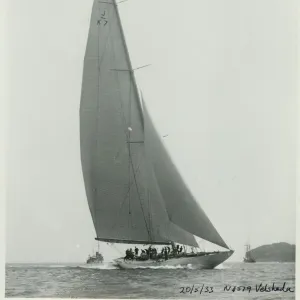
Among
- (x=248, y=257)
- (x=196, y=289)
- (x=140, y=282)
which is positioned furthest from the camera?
(x=140, y=282)

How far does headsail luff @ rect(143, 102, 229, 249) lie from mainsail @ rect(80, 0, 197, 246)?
0.29ft

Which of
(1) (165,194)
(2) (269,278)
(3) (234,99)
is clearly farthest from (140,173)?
(2) (269,278)

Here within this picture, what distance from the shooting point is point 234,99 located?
5098 millimetres

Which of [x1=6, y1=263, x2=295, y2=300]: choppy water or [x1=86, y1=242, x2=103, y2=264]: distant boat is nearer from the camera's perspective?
[x1=6, y1=263, x2=295, y2=300]: choppy water

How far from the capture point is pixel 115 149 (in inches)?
232

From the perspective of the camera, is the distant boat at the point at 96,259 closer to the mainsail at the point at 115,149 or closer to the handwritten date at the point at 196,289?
the mainsail at the point at 115,149

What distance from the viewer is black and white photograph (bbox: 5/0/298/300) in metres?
Answer: 4.89

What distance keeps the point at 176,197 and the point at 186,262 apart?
25.2 inches

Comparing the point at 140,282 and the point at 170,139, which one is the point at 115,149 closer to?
the point at 170,139

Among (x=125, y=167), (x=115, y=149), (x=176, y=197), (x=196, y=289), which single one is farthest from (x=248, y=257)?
(x=115, y=149)

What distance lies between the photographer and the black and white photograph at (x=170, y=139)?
489cm

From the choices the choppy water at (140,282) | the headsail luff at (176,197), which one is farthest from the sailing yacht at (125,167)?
the choppy water at (140,282)

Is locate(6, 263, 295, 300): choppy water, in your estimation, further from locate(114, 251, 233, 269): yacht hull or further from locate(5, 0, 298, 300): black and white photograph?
locate(114, 251, 233, 269): yacht hull

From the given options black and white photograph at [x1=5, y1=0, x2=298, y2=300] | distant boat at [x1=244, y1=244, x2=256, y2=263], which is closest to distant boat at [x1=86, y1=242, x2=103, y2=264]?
black and white photograph at [x1=5, y1=0, x2=298, y2=300]
